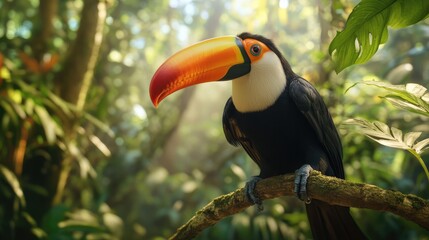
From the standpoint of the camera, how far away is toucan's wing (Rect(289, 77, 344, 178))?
5.54 feet

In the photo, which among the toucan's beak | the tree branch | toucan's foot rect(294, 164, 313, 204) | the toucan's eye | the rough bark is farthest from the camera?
the rough bark

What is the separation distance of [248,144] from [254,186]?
1.04ft

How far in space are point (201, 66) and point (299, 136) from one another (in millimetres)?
479

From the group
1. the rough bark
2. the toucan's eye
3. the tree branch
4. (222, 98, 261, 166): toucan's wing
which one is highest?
the rough bark

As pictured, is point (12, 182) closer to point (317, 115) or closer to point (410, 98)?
point (317, 115)

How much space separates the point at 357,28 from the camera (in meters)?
1.32

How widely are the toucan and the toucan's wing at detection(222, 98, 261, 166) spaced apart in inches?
2.9

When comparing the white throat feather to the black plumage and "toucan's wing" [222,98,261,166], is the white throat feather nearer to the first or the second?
the black plumage

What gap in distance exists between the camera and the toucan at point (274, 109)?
1635 mm

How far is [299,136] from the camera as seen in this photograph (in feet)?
5.65

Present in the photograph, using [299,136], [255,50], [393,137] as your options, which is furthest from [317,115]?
[393,137]

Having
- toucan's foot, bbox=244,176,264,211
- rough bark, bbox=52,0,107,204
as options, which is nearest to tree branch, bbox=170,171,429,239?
toucan's foot, bbox=244,176,264,211

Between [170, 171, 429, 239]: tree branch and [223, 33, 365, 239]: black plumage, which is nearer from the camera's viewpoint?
[170, 171, 429, 239]: tree branch

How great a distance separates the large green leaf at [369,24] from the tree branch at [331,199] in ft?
1.18
